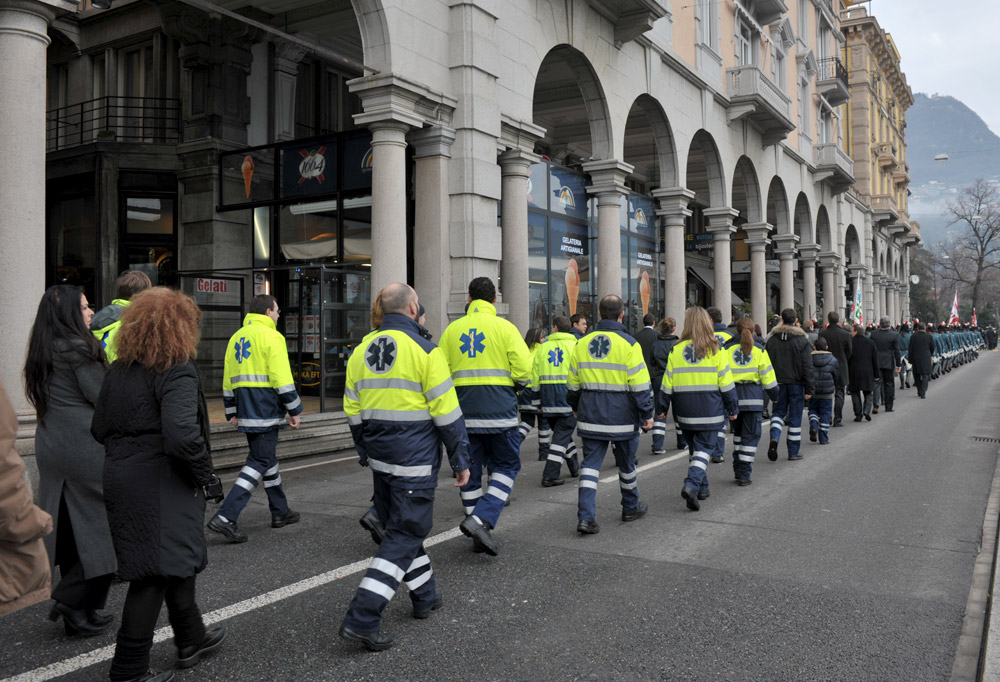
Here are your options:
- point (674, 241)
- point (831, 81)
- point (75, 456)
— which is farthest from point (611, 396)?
point (831, 81)

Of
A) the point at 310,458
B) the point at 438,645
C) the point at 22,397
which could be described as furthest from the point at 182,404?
the point at 310,458

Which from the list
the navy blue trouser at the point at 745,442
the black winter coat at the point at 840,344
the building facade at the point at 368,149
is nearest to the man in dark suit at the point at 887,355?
the black winter coat at the point at 840,344

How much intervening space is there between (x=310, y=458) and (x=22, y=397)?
3733mm

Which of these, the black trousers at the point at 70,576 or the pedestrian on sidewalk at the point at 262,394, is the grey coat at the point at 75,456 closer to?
the black trousers at the point at 70,576

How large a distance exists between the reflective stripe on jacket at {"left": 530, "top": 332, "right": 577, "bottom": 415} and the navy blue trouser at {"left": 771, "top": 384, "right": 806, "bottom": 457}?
10.9 feet

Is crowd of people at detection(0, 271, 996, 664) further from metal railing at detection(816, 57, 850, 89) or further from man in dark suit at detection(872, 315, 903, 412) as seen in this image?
metal railing at detection(816, 57, 850, 89)

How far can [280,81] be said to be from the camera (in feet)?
56.0

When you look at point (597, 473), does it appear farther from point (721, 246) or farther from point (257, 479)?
point (721, 246)

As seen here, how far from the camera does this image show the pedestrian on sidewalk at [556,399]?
8.82 metres

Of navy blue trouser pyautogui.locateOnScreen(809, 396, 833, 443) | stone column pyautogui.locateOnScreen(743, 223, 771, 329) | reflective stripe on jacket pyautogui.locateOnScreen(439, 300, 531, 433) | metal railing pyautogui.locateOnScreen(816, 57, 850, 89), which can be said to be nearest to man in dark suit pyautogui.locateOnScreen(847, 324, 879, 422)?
navy blue trouser pyautogui.locateOnScreen(809, 396, 833, 443)

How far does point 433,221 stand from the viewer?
13016 mm

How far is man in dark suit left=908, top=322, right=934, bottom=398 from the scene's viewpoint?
66.7 ft

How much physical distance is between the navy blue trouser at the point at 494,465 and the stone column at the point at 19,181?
4.59 meters

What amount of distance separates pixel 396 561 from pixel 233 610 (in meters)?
1.22
